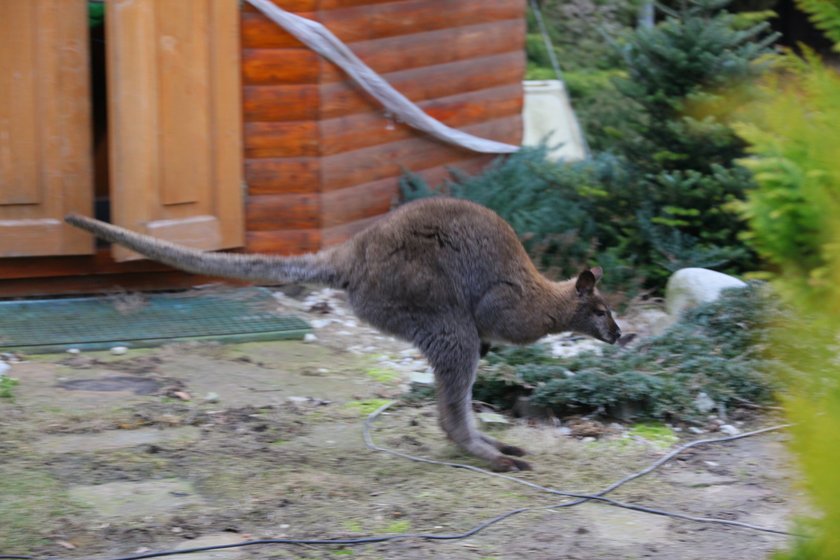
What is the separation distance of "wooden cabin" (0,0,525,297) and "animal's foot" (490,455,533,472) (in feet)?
9.91

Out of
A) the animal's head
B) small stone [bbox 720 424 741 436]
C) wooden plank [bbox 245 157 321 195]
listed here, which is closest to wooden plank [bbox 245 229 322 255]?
wooden plank [bbox 245 157 321 195]

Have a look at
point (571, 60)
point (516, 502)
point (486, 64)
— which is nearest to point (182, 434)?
point (516, 502)

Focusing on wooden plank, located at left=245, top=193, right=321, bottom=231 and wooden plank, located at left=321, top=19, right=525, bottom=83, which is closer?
wooden plank, located at left=245, top=193, right=321, bottom=231

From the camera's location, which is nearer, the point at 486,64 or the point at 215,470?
the point at 215,470

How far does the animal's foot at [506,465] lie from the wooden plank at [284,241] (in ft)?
10.3

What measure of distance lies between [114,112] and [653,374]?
11.7 feet

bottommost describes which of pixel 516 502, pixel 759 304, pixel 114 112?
pixel 516 502

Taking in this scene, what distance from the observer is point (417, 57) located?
8.18 metres

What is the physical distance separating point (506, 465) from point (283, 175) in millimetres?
3384

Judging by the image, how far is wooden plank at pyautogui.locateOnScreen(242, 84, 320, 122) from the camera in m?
7.20

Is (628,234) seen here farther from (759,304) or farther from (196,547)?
(196,547)

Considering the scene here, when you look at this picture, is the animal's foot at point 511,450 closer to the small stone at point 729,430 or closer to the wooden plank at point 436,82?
the small stone at point 729,430

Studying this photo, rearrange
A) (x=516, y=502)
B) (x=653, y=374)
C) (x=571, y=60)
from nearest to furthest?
1. (x=516, y=502)
2. (x=653, y=374)
3. (x=571, y=60)

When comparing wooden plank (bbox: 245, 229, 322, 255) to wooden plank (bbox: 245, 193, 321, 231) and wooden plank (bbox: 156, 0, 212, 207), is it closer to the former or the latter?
wooden plank (bbox: 245, 193, 321, 231)
